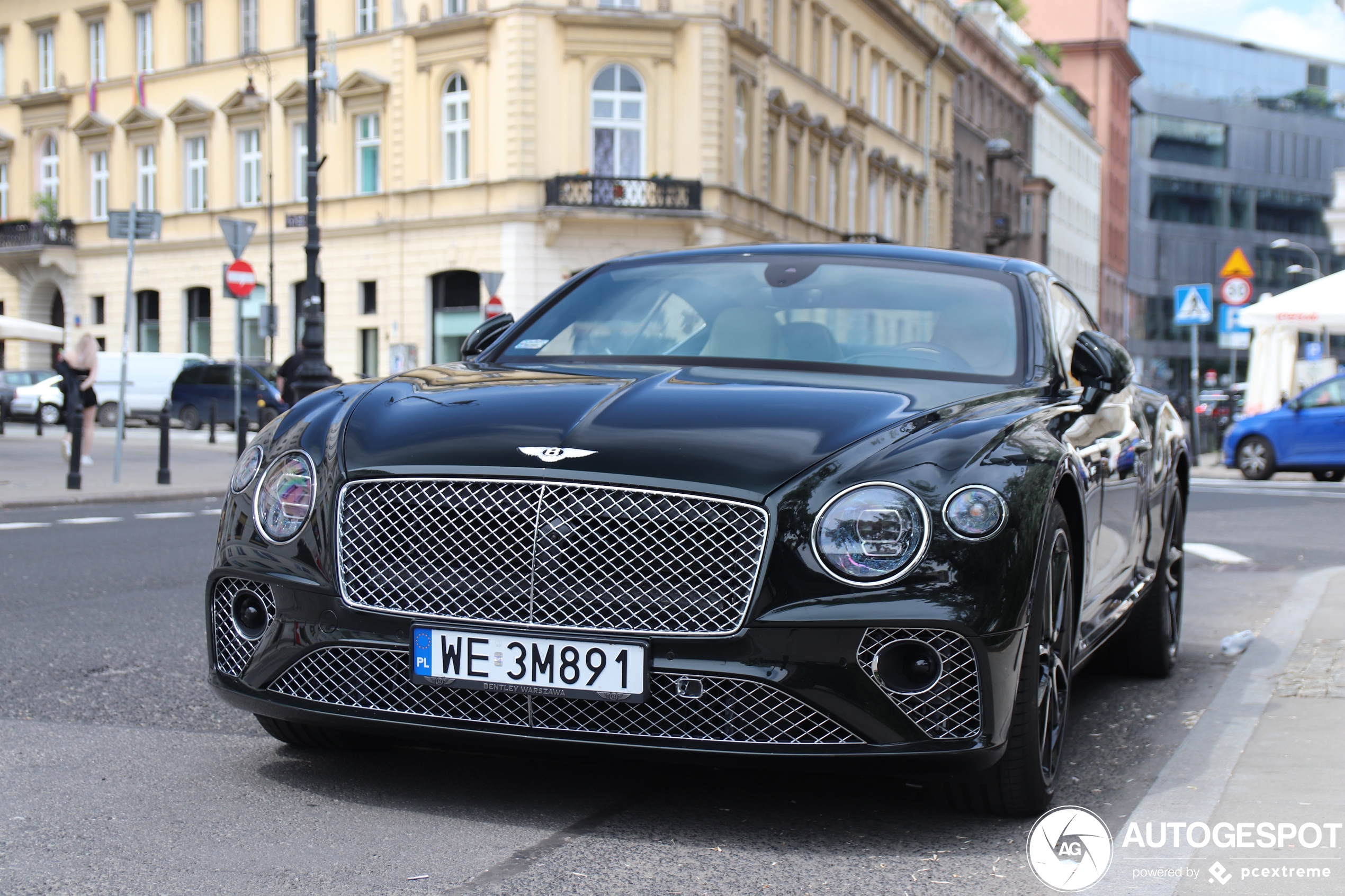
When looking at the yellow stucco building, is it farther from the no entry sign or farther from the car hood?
the car hood

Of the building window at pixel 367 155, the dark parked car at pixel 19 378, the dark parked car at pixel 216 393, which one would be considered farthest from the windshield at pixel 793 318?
the dark parked car at pixel 19 378

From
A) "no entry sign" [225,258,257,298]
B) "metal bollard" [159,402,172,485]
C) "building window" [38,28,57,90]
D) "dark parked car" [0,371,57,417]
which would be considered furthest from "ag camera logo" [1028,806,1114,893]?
"building window" [38,28,57,90]

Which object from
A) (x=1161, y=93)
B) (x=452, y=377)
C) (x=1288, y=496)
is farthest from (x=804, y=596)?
(x=1161, y=93)

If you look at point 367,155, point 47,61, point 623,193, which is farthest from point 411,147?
point 47,61

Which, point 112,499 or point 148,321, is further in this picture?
point 148,321

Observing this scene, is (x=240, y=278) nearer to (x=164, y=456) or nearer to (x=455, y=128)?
(x=164, y=456)

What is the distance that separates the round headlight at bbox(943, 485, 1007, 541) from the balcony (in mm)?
33752

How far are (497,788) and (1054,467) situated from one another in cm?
158

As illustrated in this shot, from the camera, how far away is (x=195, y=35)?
145ft

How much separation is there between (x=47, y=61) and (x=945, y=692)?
49761 mm

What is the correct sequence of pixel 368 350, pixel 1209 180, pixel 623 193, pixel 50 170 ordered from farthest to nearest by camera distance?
1. pixel 1209 180
2. pixel 50 170
3. pixel 368 350
4. pixel 623 193

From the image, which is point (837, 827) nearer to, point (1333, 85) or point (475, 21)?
point (475, 21)

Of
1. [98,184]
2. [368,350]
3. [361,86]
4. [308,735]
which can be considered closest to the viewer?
[308,735]

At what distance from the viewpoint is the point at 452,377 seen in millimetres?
4500
